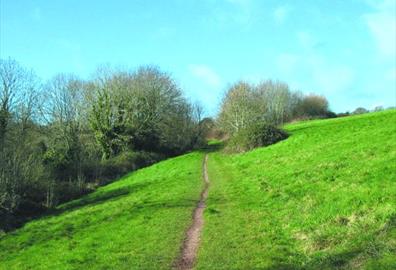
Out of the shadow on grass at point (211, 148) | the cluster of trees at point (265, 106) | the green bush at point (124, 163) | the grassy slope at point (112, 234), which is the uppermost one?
the cluster of trees at point (265, 106)

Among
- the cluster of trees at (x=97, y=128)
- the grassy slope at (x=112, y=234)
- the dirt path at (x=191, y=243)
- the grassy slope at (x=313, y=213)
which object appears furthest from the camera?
the cluster of trees at (x=97, y=128)

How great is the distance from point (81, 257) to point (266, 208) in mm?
7631

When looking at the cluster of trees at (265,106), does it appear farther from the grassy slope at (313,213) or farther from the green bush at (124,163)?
the grassy slope at (313,213)

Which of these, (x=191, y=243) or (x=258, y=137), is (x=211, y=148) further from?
(x=191, y=243)

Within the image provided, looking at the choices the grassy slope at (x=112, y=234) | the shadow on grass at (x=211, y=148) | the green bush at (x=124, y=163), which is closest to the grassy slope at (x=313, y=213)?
the grassy slope at (x=112, y=234)

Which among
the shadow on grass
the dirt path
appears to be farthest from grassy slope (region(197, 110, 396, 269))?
the shadow on grass

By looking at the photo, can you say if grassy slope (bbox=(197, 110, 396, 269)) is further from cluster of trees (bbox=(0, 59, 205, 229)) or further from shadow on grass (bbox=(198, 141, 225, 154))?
shadow on grass (bbox=(198, 141, 225, 154))

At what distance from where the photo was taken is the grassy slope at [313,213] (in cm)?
1170

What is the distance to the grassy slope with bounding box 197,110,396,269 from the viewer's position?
11703 millimetres

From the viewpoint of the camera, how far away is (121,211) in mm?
25203

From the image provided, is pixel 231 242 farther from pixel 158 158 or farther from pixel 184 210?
pixel 158 158

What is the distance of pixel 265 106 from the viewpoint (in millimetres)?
→ 79812

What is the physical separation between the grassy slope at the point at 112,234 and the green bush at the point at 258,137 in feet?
54.4

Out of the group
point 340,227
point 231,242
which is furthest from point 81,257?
point 340,227
